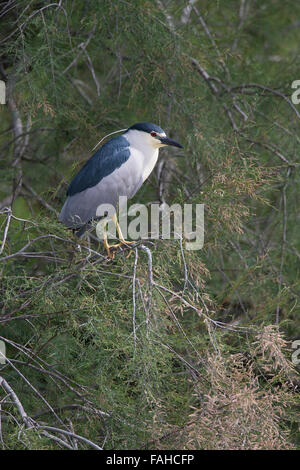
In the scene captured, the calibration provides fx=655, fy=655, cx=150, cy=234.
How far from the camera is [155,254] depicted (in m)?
2.24

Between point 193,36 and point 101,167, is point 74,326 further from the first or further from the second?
point 193,36

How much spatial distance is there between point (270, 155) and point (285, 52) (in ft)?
6.00

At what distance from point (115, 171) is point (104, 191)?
12 cm

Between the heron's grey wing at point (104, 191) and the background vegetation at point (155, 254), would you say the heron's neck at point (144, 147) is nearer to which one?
the heron's grey wing at point (104, 191)

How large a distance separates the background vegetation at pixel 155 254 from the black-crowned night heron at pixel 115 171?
16 centimetres

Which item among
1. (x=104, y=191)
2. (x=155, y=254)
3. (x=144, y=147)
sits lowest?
(x=155, y=254)

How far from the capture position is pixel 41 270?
3193 millimetres

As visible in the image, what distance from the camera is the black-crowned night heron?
9.98 feet

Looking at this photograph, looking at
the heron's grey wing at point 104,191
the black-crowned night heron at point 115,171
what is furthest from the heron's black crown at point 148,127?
the heron's grey wing at point 104,191

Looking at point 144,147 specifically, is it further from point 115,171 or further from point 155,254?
point 155,254

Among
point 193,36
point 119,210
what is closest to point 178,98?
point 193,36

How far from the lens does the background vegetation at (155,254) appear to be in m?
1.88

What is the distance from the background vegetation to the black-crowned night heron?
16cm

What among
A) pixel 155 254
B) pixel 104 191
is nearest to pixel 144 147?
pixel 104 191
